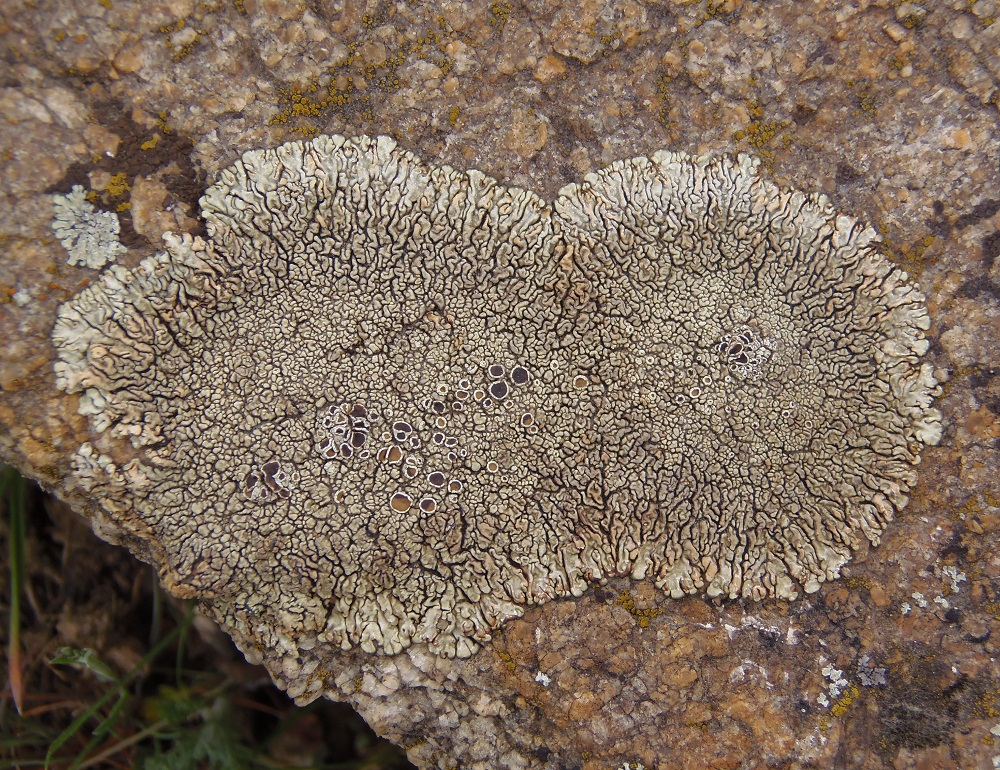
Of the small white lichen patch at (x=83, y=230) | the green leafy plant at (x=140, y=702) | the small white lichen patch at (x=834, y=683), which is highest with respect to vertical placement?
the small white lichen patch at (x=83, y=230)

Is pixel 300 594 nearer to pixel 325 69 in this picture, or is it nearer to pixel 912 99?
pixel 325 69

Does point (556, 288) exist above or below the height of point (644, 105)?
below

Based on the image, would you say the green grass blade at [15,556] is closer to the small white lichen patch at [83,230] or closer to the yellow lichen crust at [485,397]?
the yellow lichen crust at [485,397]

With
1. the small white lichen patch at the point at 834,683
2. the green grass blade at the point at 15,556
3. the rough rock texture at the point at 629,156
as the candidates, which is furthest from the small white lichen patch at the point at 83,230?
the small white lichen patch at the point at 834,683

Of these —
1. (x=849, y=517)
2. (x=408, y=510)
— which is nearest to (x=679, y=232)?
(x=849, y=517)

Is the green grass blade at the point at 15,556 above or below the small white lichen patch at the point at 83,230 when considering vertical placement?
below

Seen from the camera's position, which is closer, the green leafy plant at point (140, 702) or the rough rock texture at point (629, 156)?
the rough rock texture at point (629, 156)

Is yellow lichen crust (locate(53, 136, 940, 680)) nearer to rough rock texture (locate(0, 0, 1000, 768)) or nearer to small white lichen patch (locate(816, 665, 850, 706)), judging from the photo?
rough rock texture (locate(0, 0, 1000, 768))
